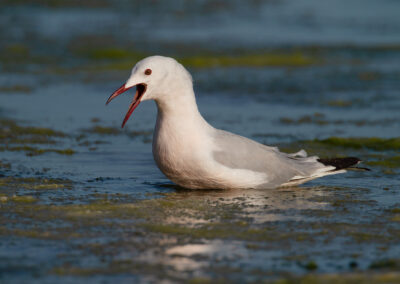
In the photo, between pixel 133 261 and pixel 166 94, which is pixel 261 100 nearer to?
pixel 166 94

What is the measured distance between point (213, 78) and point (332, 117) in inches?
138

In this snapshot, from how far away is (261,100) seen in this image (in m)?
11.9

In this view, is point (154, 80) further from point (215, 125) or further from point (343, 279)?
point (215, 125)

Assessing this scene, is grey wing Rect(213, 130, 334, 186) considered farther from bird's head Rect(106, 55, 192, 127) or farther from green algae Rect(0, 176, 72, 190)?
green algae Rect(0, 176, 72, 190)

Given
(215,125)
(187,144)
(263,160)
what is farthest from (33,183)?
(215,125)

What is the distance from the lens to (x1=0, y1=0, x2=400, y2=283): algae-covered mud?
15.9 ft

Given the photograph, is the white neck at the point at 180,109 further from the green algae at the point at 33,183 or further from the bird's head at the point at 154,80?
the green algae at the point at 33,183

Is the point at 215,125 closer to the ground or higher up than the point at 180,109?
closer to the ground

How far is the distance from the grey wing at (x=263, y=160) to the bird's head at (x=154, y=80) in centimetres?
58

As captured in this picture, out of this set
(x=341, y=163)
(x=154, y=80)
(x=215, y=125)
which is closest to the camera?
(x=154, y=80)

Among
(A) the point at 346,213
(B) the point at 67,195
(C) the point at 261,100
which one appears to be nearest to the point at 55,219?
(B) the point at 67,195

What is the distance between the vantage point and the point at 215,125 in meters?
10.1

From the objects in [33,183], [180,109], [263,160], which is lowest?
[33,183]

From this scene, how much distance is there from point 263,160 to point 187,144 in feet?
2.61
